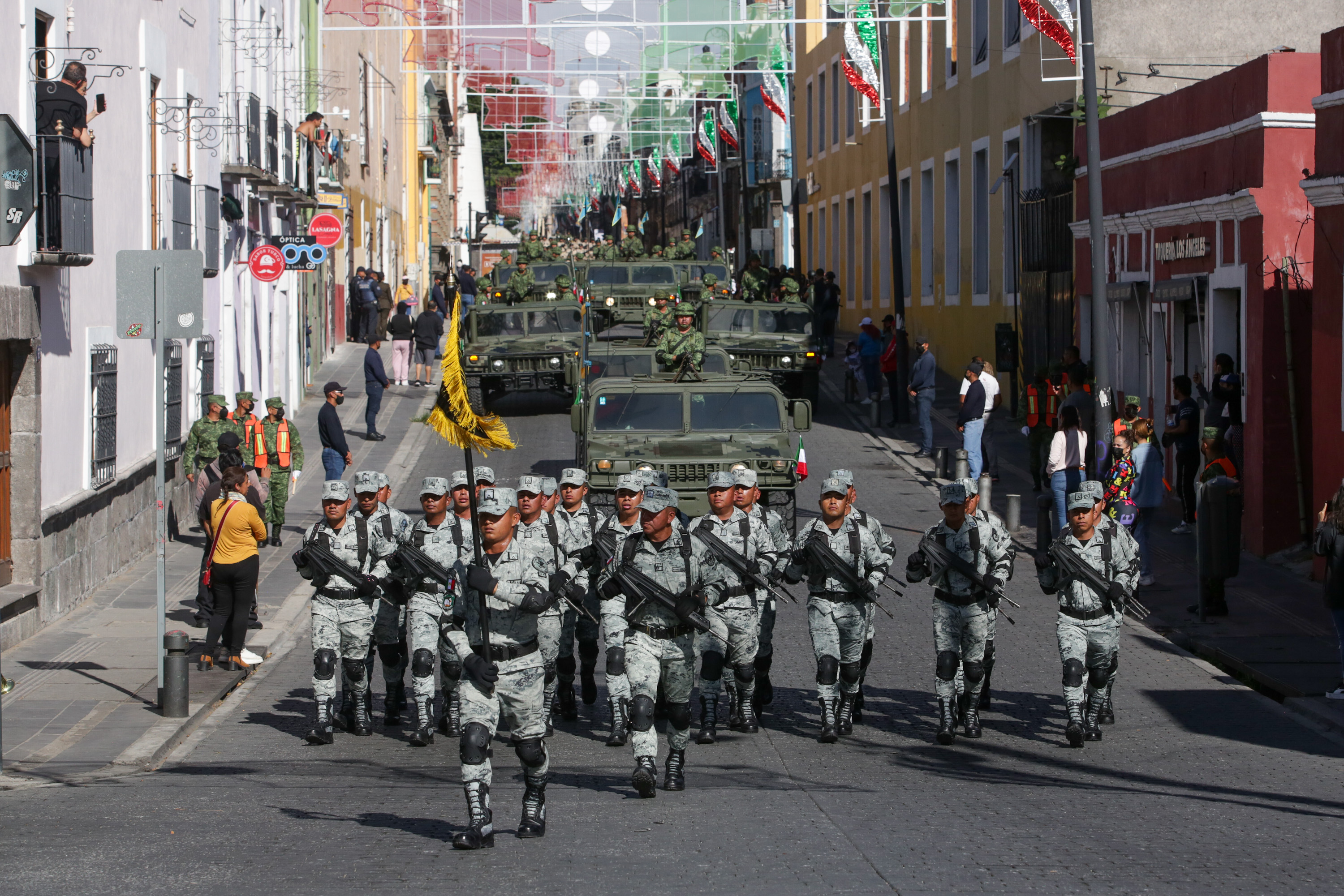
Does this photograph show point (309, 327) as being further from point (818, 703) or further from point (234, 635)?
point (818, 703)

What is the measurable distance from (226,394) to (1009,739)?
15.8 meters

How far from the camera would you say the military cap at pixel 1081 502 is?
10797mm

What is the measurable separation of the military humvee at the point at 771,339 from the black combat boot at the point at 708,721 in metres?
16.8

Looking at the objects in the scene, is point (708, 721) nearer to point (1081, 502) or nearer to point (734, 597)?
point (734, 597)

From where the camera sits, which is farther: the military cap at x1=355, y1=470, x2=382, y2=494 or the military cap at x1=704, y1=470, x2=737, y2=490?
the military cap at x1=355, y1=470, x2=382, y2=494

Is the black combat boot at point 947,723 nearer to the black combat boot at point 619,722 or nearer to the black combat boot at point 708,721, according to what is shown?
the black combat boot at point 708,721

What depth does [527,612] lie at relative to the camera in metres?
8.30

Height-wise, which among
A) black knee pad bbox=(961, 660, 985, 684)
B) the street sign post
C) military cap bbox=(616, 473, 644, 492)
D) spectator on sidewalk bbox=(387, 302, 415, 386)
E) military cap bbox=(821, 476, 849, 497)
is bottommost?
black knee pad bbox=(961, 660, 985, 684)

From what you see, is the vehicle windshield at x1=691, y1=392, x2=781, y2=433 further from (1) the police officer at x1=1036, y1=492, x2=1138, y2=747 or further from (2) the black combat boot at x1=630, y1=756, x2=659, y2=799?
(2) the black combat boot at x1=630, y1=756, x2=659, y2=799

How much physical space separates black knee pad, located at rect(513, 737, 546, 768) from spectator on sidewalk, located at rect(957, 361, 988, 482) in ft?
48.4

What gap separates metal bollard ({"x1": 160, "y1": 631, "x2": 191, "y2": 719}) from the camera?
1114 centimetres

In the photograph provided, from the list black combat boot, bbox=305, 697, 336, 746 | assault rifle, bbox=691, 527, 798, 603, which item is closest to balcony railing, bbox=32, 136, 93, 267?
black combat boot, bbox=305, 697, 336, 746

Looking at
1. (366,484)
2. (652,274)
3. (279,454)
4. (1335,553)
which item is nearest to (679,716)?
(366,484)

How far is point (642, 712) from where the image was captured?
9.02 m
